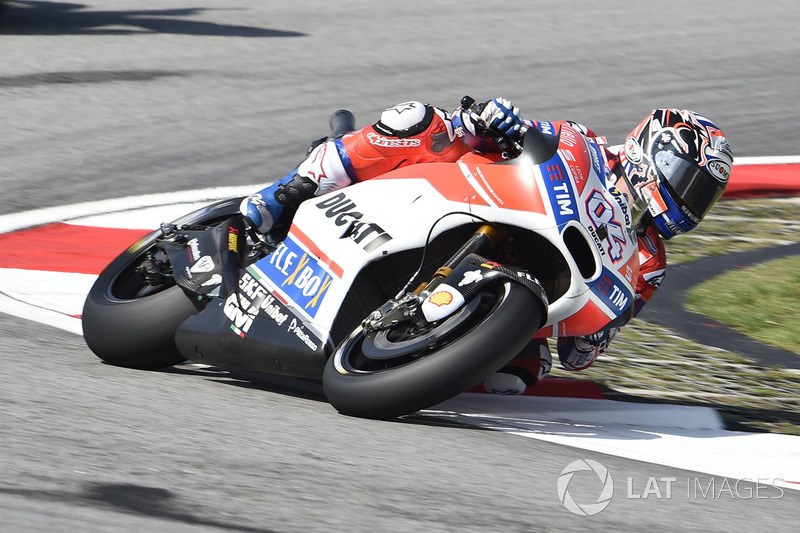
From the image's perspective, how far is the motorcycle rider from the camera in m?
4.41

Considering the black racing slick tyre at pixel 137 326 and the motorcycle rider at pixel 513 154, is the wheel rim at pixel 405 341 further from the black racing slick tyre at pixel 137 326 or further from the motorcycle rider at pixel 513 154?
the black racing slick tyre at pixel 137 326

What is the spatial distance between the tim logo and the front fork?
29 centimetres

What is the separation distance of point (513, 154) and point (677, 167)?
73cm

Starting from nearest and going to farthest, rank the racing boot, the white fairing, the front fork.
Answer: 1. the front fork
2. the white fairing
3. the racing boot

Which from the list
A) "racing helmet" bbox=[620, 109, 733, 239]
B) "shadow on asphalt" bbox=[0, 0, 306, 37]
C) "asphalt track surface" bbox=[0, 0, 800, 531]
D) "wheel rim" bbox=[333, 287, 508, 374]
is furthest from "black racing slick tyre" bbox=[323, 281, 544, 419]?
"shadow on asphalt" bbox=[0, 0, 306, 37]

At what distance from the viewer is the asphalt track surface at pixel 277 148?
285cm

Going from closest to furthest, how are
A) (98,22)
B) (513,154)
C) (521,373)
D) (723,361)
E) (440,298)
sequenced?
(440,298) → (513,154) → (521,373) → (723,361) → (98,22)

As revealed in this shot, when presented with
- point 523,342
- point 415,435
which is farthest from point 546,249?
point 415,435

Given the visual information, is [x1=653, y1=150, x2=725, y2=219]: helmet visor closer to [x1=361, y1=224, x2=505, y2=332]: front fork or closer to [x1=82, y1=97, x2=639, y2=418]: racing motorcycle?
[x1=82, y1=97, x2=639, y2=418]: racing motorcycle

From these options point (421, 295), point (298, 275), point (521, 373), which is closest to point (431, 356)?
point (421, 295)

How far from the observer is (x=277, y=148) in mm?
9352

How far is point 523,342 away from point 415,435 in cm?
51

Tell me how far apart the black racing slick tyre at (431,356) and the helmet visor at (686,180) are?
1015 mm

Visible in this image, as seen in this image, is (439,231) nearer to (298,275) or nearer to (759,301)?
(298,275)
